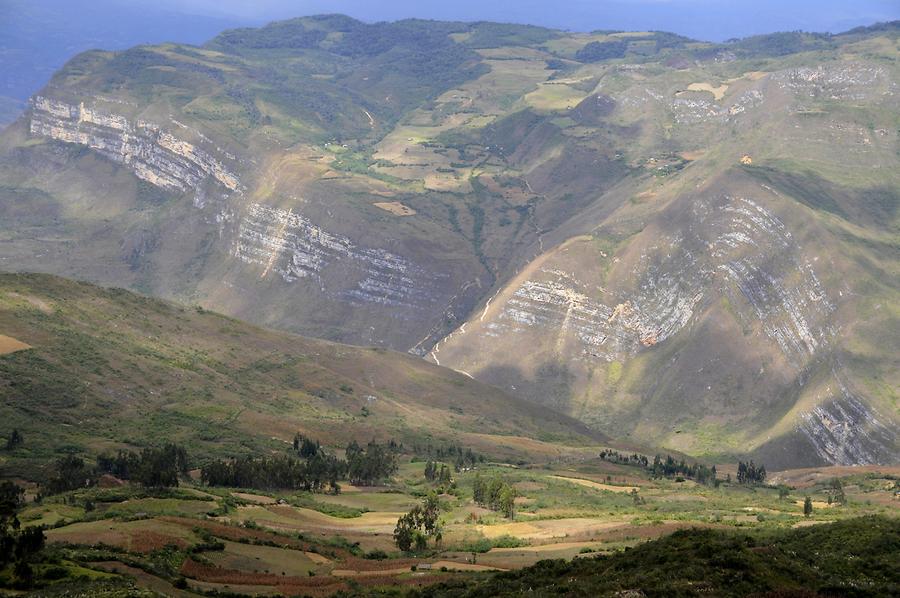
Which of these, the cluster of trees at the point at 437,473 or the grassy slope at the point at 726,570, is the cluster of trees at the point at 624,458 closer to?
the cluster of trees at the point at 437,473

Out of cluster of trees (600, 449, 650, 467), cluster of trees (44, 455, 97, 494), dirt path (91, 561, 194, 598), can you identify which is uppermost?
cluster of trees (600, 449, 650, 467)

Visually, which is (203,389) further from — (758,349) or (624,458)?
(758,349)

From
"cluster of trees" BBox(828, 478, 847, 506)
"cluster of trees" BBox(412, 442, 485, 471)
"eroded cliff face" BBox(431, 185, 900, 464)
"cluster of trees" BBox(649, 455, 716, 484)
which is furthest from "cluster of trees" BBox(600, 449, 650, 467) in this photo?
"cluster of trees" BBox(828, 478, 847, 506)

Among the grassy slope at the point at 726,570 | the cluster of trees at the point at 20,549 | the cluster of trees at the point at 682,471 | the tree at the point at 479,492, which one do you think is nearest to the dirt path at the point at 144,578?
the cluster of trees at the point at 20,549

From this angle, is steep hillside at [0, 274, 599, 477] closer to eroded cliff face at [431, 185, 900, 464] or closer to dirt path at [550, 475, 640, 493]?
eroded cliff face at [431, 185, 900, 464]

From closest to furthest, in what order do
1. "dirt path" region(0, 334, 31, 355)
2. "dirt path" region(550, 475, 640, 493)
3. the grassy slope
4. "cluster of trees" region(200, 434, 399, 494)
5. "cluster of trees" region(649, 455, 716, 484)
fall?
the grassy slope, "cluster of trees" region(200, 434, 399, 494), "dirt path" region(550, 475, 640, 493), "dirt path" region(0, 334, 31, 355), "cluster of trees" region(649, 455, 716, 484)

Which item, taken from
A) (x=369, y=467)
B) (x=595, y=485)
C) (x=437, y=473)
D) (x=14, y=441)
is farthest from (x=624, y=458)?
(x=14, y=441)
